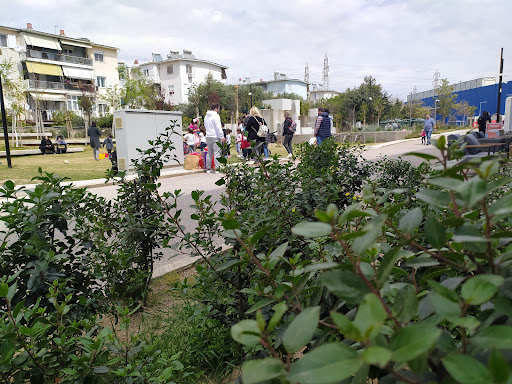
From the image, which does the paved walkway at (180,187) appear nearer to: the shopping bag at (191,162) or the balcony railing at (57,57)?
the shopping bag at (191,162)

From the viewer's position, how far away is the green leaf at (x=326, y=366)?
0.49 m

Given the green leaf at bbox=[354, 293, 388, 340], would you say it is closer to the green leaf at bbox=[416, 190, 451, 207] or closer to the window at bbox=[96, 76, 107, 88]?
the green leaf at bbox=[416, 190, 451, 207]

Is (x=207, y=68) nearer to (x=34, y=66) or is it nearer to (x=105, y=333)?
(x=34, y=66)

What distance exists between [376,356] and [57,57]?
63.4m

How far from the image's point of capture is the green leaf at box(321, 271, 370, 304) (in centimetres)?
64

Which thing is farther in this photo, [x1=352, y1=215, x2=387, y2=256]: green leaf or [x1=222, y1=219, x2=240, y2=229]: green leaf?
[x1=222, y1=219, x2=240, y2=229]: green leaf

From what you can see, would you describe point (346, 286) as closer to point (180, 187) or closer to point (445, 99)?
point (180, 187)

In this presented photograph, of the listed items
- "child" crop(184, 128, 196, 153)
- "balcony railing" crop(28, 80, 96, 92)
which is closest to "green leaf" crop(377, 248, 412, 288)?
"child" crop(184, 128, 196, 153)

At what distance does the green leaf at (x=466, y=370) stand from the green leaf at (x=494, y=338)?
0.13ft

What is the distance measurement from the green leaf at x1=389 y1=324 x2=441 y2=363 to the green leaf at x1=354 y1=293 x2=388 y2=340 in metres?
0.03

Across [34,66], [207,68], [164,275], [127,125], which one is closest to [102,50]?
[34,66]

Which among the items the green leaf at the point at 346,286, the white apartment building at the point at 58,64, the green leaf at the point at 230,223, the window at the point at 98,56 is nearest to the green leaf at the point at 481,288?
the green leaf at the point at 346,286

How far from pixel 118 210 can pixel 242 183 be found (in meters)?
1.07

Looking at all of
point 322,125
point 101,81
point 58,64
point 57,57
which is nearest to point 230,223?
point 322,125
